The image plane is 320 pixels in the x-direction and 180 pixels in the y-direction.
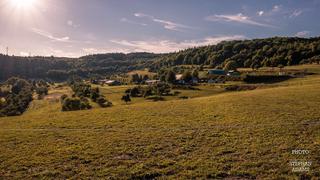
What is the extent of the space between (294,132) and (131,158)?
14.6 m

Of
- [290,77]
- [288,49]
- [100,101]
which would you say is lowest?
[100,101]

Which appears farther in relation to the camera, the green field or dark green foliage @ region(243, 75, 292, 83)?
dark green foliage @ region(243, 75, 292, 83)

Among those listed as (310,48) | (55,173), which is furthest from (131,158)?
(310,48)

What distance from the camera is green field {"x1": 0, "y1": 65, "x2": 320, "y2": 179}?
724 inches

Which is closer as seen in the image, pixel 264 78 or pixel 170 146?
pixel 170 146

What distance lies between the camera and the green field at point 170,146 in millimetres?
18391

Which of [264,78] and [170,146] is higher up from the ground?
[264,78]

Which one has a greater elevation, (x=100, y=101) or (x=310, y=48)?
(x=310, y=48)

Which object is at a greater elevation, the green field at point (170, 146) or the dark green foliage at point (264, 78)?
the dark green foliage at point (264, 78)

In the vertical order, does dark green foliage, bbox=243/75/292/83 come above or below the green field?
above

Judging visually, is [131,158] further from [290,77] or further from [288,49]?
[288,49]

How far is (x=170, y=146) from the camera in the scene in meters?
24.2

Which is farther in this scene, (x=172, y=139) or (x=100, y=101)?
(x=100, y=101)

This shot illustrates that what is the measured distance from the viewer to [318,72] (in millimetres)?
116000
